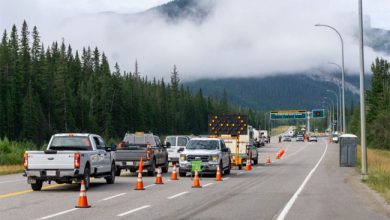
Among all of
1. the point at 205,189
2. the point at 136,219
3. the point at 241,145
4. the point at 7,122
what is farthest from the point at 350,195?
the point at 7,122

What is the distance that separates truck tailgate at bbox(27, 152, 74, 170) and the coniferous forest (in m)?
84.5

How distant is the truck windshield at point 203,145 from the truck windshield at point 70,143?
8.54 m

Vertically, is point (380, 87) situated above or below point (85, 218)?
above

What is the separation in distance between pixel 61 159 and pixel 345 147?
2333 cm

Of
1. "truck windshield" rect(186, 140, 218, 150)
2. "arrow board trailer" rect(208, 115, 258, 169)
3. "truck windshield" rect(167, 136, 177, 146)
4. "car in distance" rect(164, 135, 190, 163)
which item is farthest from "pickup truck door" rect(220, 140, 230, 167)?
"truck windshield" rect(167, 136, 177, 146)

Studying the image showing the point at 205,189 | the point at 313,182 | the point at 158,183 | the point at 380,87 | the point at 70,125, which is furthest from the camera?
the point at 380,87

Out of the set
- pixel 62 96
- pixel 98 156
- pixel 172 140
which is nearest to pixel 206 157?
pixel 98 156

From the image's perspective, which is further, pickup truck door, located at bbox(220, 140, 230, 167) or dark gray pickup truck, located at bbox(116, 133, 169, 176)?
pickup truck door, located at bbox(220, 140, 230, 167)

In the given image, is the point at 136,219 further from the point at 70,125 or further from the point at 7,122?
the point at 70,125

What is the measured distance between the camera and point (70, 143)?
23375 mm

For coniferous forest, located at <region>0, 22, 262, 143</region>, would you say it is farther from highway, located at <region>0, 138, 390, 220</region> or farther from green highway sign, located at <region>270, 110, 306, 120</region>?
highway, located at <region>0, 138, 390, 220</region>

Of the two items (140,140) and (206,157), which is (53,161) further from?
(140,140)

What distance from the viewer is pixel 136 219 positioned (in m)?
13.6

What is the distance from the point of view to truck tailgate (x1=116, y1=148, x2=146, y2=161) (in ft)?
95.8
